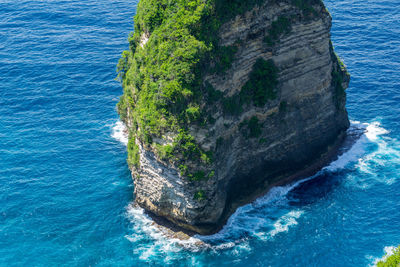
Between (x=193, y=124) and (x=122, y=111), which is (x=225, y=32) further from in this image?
(x=122, y=111)

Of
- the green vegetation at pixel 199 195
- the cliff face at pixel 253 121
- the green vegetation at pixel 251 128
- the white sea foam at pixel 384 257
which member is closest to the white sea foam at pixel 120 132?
the cliff face at pixel 253 121

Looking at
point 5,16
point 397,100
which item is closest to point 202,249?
point 397,100

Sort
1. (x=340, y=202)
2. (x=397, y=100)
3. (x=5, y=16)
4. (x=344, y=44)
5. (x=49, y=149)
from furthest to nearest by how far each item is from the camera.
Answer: (x=5, y=16) → (x=344, y=44) → (x=397, y=100) → (x=49, y=149) → (x=340, y=202)

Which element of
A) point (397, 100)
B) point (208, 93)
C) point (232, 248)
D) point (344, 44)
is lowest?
point (232, 248)

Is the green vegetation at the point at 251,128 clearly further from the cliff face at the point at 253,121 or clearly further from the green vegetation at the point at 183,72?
the green vegetation at the point at 183,72

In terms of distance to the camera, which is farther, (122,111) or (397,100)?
(397,100)

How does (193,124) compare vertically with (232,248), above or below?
above
